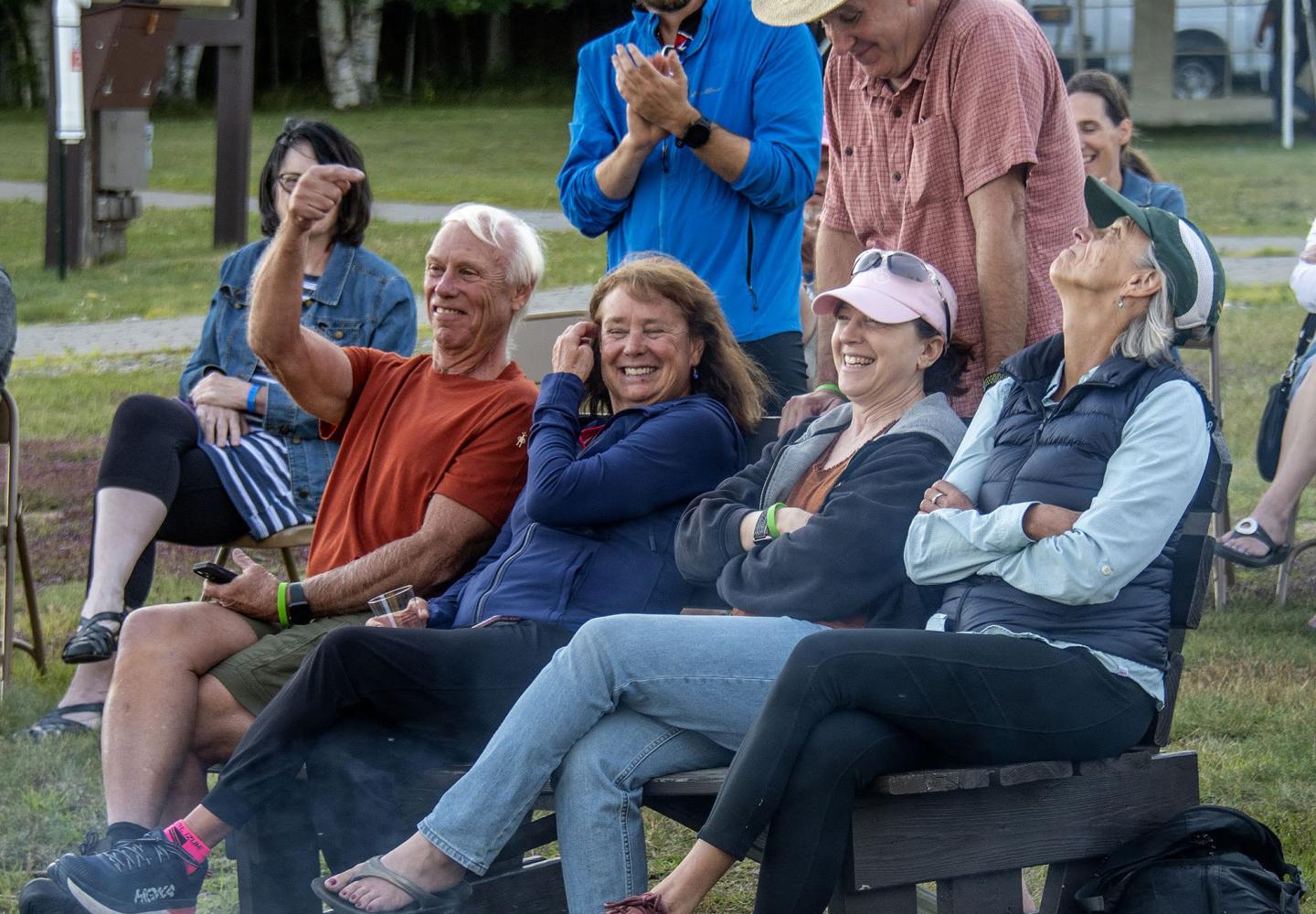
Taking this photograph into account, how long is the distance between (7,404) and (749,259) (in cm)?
223

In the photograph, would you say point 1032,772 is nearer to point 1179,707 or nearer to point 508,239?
point 508,239

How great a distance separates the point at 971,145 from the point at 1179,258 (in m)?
0.59

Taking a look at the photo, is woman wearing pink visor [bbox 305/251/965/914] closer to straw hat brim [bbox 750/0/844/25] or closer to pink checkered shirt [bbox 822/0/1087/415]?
pink checkered shirt [bbox 822/0/1087/415]

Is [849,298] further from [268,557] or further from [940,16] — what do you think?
[268,557]

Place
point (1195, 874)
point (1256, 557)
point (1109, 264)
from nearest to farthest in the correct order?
point (1195, 874)
point (1109, 264)
point (1256, 557)

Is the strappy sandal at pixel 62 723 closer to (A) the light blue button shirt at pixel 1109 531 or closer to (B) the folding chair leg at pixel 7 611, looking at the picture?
(B) the folding chair leg at pixel 7 611

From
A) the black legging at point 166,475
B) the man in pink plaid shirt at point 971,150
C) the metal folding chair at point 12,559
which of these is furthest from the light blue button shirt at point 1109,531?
the metal folding chair at point 12,559

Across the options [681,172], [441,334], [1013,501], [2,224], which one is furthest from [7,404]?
[2,224]

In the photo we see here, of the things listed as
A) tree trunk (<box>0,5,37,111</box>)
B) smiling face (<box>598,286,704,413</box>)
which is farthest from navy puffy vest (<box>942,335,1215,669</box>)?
tree trunk (<box>0,5,37,111</box>)

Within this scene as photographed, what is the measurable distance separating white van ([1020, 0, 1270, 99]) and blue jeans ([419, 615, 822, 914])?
2099cm

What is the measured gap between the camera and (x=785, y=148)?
167 inches

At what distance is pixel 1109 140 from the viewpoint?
18.4 ft

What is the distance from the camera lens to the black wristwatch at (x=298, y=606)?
3.63 metres

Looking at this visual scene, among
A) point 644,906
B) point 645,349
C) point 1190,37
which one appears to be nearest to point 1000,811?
point 644,906
